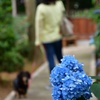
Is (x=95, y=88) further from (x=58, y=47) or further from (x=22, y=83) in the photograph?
(x=58, y=47)

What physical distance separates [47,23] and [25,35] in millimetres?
5405

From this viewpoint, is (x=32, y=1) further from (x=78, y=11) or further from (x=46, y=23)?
(x=78, y=11)

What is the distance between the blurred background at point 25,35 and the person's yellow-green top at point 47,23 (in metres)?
0.68

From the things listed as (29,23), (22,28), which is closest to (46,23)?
(22,28)

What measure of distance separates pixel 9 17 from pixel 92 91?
22.0 ft

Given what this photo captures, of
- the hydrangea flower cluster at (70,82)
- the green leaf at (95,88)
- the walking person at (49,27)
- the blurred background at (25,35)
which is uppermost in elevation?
the hydrangea flower cluster at (70,82)

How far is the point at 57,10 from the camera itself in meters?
7.27

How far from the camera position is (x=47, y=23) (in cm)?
720

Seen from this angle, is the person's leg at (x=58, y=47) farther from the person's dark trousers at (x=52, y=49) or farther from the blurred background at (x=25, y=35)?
the blurred background at (x=25, y=35)

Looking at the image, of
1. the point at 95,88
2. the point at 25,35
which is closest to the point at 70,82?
the point at 95,88

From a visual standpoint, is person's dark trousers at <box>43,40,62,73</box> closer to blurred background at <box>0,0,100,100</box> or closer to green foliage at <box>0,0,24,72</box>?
blurred background at <box>0,0,100,100</box>

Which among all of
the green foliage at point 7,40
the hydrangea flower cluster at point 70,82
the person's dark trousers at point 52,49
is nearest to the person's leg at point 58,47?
the person's dark trousers at point 52,49

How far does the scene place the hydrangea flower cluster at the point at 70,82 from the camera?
2146mm

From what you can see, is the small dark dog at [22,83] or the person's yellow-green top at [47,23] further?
the person's yellow-green top at [47,23]
